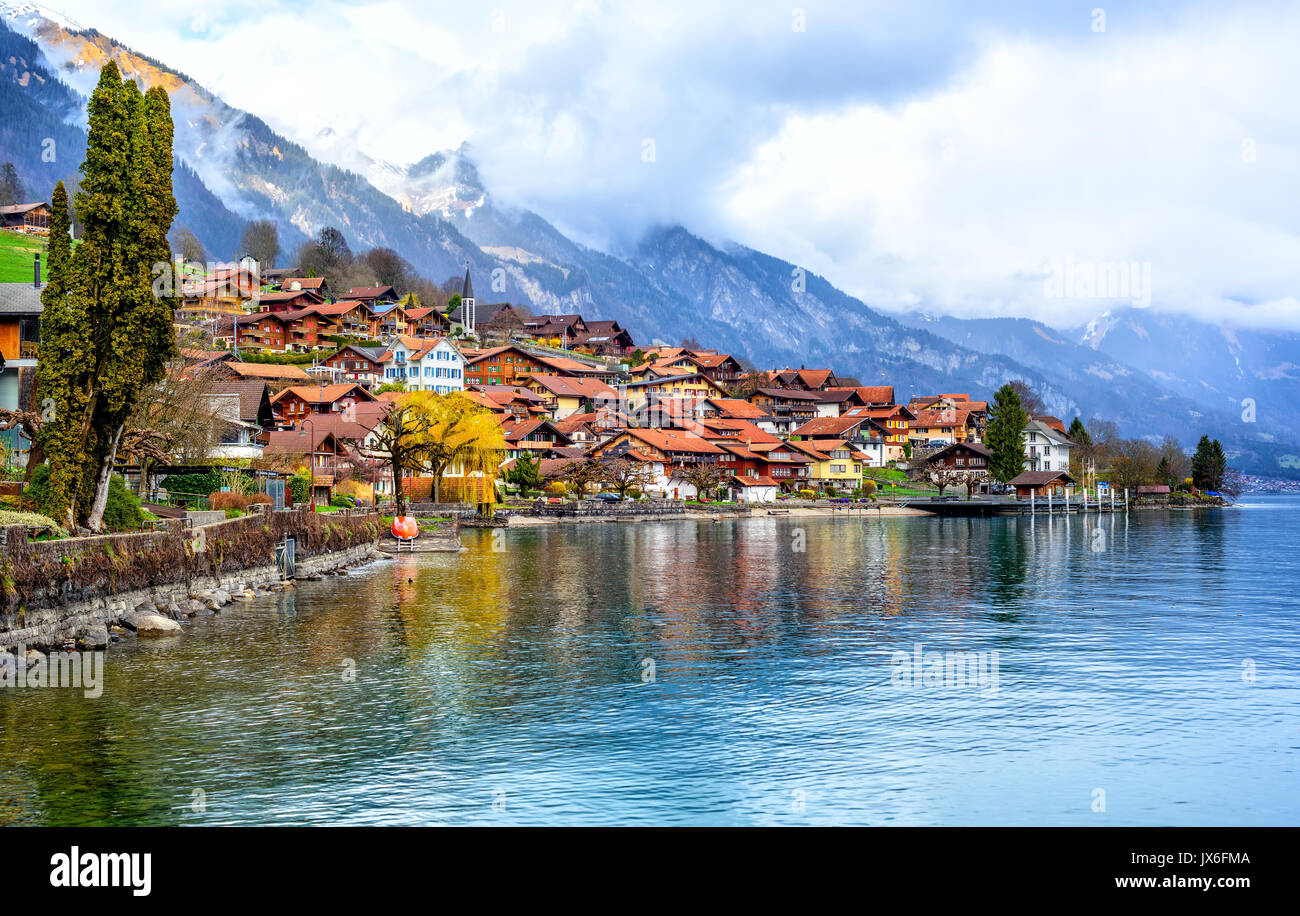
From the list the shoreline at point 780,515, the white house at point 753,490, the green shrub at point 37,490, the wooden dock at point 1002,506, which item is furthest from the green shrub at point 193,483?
the wooden dock at point 1002,506

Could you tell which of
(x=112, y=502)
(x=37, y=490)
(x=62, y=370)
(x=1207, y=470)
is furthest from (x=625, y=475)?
(x=1207, y=470)

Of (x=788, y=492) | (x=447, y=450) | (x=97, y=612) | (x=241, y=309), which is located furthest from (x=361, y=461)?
(x=241, y=309)

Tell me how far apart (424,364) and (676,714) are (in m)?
148

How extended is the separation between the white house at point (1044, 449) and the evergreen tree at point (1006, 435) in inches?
849

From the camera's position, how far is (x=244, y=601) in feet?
142

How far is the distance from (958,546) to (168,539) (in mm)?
65432

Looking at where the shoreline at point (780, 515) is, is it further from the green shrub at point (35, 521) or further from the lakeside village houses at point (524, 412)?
the green shrub at point (35, 521)

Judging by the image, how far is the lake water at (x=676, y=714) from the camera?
61.1ft

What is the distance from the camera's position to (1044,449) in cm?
18988

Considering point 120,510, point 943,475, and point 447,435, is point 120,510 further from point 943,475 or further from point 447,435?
point 943,475
